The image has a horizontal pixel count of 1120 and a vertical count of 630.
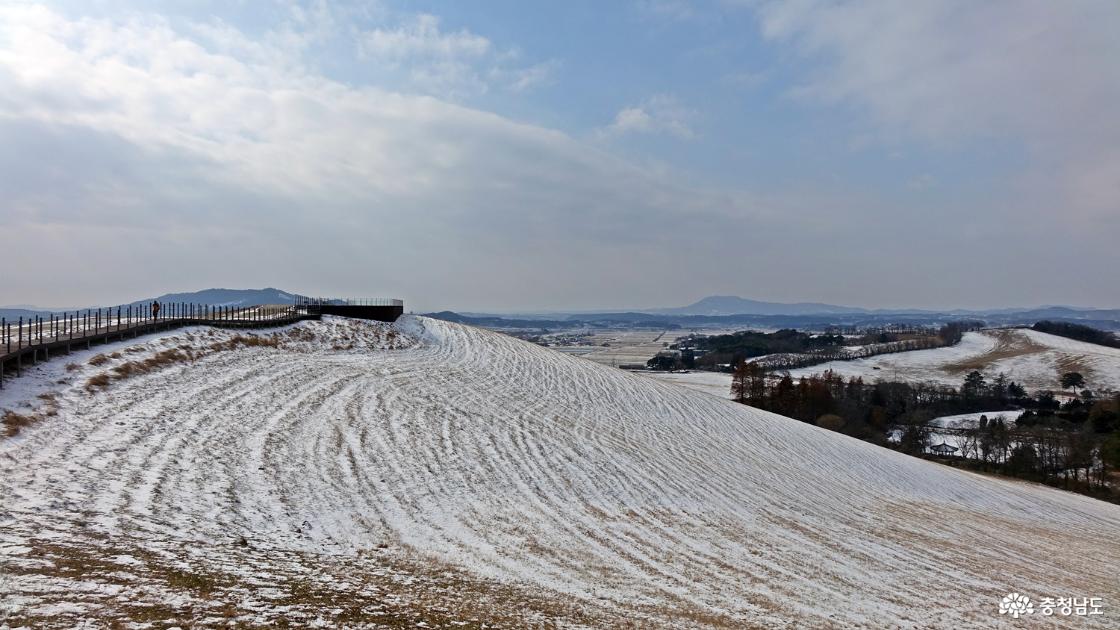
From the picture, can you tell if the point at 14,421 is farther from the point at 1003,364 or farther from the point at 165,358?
the point at 1003,364

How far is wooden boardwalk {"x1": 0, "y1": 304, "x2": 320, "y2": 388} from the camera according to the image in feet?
53.8

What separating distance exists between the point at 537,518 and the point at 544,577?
3200 millimetres

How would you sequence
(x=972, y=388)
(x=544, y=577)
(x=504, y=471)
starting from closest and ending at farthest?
(x=544, y=577) < (x=504, y=471) < (x=972, y=388)

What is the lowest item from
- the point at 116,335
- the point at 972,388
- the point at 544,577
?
the point at 972,388

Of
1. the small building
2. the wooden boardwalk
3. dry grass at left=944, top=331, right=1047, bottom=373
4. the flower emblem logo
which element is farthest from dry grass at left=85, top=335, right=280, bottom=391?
dry grass at left=944, top=331, right=1047, bottom=373

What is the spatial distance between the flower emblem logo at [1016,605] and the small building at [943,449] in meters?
56.2

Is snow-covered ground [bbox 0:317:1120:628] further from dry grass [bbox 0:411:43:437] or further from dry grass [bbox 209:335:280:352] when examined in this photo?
dry grass [bbox 209:335:280:352]

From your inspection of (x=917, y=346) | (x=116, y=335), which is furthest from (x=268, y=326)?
(x=917, y=346)

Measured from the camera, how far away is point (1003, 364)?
13075 cm

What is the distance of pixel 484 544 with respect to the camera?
443 inches

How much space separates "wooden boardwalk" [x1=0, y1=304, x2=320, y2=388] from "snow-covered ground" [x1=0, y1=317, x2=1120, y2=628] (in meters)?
0.75

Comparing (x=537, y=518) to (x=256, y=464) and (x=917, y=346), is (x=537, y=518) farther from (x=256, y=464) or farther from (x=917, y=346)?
(x=917, y=346)

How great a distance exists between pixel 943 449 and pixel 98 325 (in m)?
73.9

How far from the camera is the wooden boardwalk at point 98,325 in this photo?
16.4 m
